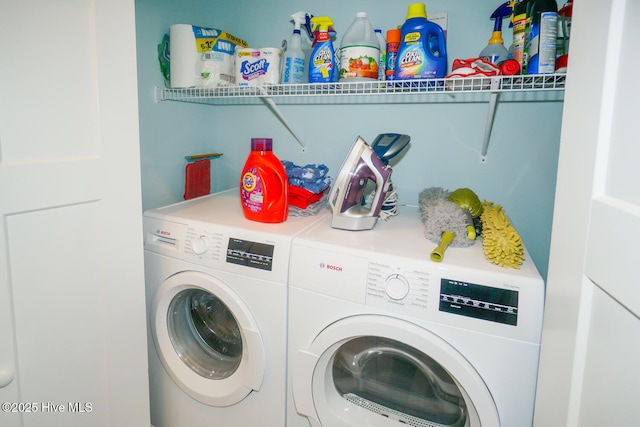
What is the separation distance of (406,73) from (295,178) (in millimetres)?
621

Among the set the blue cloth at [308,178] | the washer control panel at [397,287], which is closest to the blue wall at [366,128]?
the blue cloth at [308,178]

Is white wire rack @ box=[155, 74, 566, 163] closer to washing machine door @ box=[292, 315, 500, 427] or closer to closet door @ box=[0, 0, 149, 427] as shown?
closet door @ box=[0, 0, 149, 427]

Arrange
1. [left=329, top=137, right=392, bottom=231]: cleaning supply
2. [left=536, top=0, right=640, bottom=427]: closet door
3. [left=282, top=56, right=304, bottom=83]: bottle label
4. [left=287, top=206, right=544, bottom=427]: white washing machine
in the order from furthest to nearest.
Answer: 1. [left=282, top=56, right=304, bottom=83]: bottle label
2. [left=329, top=137, right=392, bottom=231]: cleaning supply
3. [left=287, top=206, right=544, bottom=427]: white washing machine
4. [left=536, top=0, right=640, bottom=427]: closet door

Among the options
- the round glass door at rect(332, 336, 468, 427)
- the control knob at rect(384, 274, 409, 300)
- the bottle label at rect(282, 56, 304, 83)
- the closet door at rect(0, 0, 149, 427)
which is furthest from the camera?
the bottle label at rect(282, 56, 304, 83)

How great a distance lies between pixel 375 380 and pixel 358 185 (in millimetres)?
729

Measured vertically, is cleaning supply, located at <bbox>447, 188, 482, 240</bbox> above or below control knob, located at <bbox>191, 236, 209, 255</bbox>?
above

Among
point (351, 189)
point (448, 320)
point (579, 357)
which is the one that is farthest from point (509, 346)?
point (351, 189)

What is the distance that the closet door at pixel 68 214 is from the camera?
3.34 ft

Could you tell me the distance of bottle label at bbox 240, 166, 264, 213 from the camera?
158 cm

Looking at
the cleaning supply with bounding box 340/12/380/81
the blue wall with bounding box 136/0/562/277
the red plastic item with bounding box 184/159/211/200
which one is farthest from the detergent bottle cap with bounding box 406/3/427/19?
the red plastic item with bounding box 184/159/211/200

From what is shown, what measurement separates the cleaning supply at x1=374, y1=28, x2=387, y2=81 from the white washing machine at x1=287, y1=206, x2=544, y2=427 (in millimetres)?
677

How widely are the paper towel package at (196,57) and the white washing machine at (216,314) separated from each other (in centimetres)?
62

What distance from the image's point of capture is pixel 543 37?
1.29 m

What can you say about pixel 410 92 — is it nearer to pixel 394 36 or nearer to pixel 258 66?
pixel 394 36
